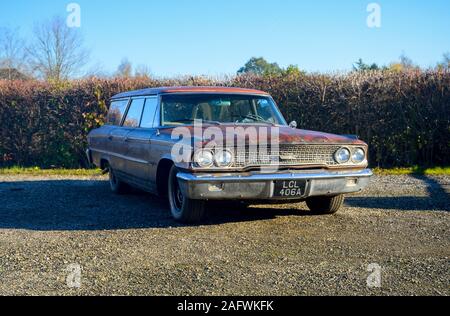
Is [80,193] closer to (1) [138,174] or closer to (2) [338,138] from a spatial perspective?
(1) [138,174]

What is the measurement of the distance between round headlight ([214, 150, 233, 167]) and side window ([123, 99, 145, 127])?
7.58 feet

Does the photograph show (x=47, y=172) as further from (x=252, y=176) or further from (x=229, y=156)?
(x=252, y=176)

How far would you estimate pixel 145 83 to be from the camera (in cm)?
1339

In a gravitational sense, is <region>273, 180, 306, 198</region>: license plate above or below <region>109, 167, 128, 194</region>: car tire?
above

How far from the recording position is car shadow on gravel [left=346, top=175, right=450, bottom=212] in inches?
293

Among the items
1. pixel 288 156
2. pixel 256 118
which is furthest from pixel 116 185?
pixel 288 156

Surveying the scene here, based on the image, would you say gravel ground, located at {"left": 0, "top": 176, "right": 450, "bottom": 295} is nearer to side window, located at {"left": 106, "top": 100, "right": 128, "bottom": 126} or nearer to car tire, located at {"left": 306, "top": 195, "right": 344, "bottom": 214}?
car tire, located at {"left": 306, "top": 195, "right": 344, "bottom": 214}

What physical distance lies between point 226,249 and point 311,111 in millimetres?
7891

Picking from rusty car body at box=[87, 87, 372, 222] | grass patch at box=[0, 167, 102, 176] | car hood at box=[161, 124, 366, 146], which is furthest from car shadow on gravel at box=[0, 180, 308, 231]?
grass patch at box=[0, 167, 102, 176]

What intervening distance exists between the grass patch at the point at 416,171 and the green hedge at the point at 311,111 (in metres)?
0.34

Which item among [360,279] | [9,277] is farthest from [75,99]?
[360,279]

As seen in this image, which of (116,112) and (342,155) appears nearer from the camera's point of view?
(342,155)

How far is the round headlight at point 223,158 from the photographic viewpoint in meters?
5.71

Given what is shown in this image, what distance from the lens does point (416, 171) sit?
11.7m
